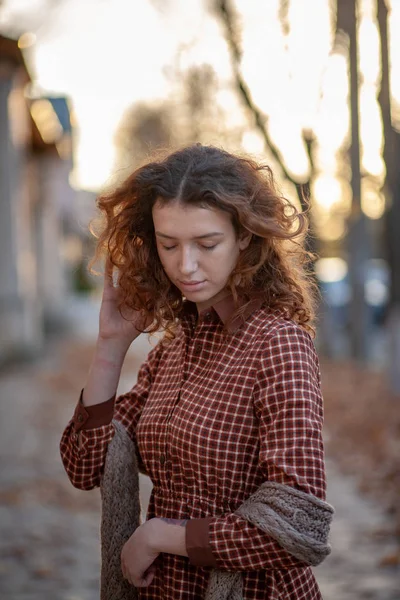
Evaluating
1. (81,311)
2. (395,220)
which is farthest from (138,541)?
(81,311)

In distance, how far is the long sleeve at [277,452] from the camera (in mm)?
2064

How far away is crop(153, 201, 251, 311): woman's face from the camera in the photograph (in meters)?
2.23

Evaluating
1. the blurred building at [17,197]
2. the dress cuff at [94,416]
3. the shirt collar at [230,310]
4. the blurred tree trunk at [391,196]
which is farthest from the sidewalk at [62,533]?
the blurred building at [17,197]

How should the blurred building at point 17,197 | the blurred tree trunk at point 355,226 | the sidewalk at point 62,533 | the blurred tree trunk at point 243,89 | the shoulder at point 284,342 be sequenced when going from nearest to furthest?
1. the shoulder at point 284,342
2. the sidewalk at point 62,533
3. the blurred tree trunk at point 355,226
4. the blurred tree trunk at point 243,89
5. the blurred building at point 17,197

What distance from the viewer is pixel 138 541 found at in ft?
7.47

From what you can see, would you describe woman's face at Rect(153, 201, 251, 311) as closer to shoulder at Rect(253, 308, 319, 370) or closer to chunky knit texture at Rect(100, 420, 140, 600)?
shoulder at Rect(253, 308, 319, 370)

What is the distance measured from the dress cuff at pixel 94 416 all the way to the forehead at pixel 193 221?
1.82 ft

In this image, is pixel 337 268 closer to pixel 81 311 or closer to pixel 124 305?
pixel 81 311

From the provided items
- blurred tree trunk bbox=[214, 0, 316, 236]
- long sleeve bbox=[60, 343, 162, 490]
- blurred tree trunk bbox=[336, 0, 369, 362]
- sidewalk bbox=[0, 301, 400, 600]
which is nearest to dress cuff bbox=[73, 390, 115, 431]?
long sleeve bbox=[60, 343, 162, 490]

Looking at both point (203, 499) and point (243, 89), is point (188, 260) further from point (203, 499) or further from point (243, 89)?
point (243, 89)

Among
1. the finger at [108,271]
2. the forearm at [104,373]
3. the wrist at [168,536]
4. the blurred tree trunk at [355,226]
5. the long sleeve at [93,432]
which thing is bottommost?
the wrist at [168,536]

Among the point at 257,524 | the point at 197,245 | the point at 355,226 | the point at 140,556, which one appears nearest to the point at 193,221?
the point at 197,245

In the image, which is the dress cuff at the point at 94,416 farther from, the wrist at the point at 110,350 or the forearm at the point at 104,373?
the wrist at the point at 110,350

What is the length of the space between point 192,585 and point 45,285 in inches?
1022
